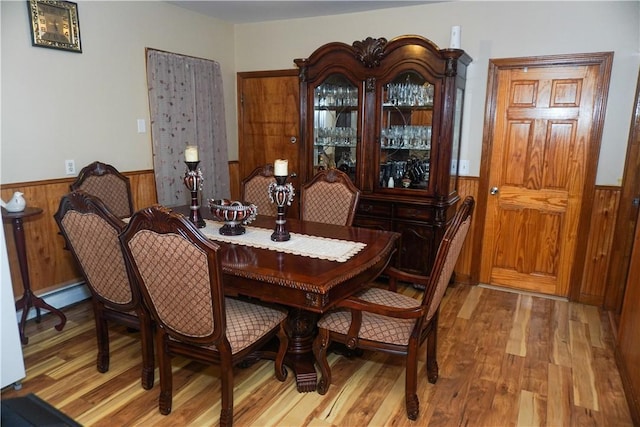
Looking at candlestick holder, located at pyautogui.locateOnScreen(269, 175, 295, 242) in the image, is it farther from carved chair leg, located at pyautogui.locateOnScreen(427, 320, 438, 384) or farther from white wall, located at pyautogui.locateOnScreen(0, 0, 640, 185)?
white wall, located at pyautogui.locateOnScreen(0, 0, 640, 185)

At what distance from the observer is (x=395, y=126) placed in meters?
3.62

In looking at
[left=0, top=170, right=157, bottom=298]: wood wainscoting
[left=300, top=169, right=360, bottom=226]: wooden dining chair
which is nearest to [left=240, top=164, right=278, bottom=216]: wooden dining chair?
[left=300, top=169, right=360, bottom=226]: wooden dining chair

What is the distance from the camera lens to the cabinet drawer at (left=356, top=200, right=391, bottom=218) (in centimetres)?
366

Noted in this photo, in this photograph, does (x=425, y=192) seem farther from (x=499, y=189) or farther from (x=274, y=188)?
(x=274, y=188)

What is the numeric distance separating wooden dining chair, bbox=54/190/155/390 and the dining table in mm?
481

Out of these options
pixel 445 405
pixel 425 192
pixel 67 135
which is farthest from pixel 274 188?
pixel 67 135

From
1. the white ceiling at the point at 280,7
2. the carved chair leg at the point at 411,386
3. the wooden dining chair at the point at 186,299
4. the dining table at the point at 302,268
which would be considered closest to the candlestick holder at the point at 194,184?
the dining table at the point at 302,268

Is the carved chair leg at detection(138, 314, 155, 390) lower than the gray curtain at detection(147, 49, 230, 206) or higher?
lower

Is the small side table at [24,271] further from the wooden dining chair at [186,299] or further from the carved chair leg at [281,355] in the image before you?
the carved chair leg at [281,355]

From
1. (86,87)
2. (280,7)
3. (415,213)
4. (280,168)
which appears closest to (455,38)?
(415,213)

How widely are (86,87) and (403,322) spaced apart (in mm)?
2857

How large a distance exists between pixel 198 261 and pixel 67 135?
85.8 inches

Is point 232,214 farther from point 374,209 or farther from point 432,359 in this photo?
point 374,209

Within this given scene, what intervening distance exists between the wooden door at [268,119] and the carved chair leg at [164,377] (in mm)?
2578
